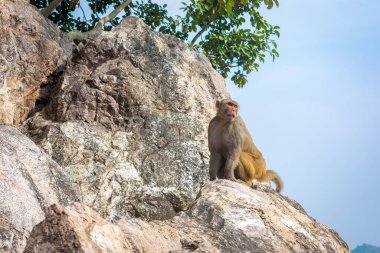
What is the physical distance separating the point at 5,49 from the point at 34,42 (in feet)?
2.08

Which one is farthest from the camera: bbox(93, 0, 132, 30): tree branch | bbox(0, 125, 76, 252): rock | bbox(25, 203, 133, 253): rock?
bbox(93, 0, 132, 30): tree branch

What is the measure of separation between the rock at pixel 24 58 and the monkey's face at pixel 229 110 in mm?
3168

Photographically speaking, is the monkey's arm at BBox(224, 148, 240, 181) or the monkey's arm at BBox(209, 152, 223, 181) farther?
the monkey's arm at BBox(209, 152, 223, 181)

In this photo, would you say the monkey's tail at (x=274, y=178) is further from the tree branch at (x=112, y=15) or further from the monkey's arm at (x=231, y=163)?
the tree branch at (x=112, y=15)

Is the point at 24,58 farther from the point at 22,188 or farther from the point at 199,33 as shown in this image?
the point at 22,188

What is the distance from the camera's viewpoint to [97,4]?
1317 cm

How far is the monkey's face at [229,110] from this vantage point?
8133 mm

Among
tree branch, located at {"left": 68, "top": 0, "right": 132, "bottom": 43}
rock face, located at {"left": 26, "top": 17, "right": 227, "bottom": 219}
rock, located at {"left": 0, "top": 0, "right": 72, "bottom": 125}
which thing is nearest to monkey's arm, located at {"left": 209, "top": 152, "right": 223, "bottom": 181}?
rock face, located at {"left": 26, "top": 17, "right": 227, "bottom": 219}

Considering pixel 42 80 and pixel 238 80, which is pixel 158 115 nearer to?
pixel 42 80

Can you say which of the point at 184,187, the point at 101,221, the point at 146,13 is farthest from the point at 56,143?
the point at 146,13

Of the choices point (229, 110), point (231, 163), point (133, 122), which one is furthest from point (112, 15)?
point (231, 163)

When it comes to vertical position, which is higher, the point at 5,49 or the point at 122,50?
the point at 122,50

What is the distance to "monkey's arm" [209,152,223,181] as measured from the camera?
8.27 metres

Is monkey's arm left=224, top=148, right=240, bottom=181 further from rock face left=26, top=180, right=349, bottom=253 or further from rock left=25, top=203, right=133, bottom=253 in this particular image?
rock left=25, top=203, right=133, bottom=253
